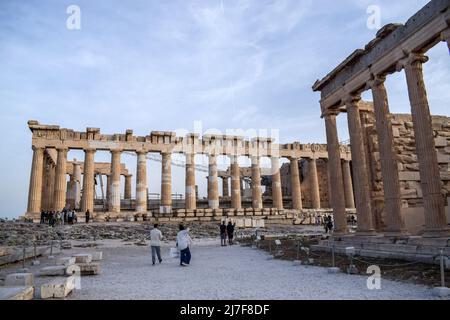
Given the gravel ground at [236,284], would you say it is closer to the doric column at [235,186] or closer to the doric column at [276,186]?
the doric column at [235,186]

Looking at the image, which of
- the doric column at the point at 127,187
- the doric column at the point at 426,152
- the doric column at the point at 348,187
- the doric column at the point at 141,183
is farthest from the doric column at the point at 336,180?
the doric column at the point at 127,187

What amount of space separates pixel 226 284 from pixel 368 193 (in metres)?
8.93

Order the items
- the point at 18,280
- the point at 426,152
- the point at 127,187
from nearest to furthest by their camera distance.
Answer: the point at 18,280 → the point at 426,152 → the point at 127,187

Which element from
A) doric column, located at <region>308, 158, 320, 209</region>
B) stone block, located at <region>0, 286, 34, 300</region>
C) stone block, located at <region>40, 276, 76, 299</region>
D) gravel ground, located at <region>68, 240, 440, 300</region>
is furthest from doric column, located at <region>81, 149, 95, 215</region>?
stone block, located at <region>0, 286, 34, 300</region>

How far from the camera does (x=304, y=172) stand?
162ft

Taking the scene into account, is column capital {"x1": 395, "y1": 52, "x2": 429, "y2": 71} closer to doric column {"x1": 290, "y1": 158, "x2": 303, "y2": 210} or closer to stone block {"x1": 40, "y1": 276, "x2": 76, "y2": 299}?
stone block {"x1": 40, "y1": 276, "x2": 76, "y2": 299}

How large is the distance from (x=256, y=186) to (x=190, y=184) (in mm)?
7703

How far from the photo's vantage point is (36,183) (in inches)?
1318

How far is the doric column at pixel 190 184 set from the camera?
1497 inches

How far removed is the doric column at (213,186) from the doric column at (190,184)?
186cm

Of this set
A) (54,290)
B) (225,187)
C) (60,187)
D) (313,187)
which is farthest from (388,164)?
(225,187)

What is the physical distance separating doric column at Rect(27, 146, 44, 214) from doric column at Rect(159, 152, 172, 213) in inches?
464

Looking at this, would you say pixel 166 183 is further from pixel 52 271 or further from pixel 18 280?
pixel 18 280
